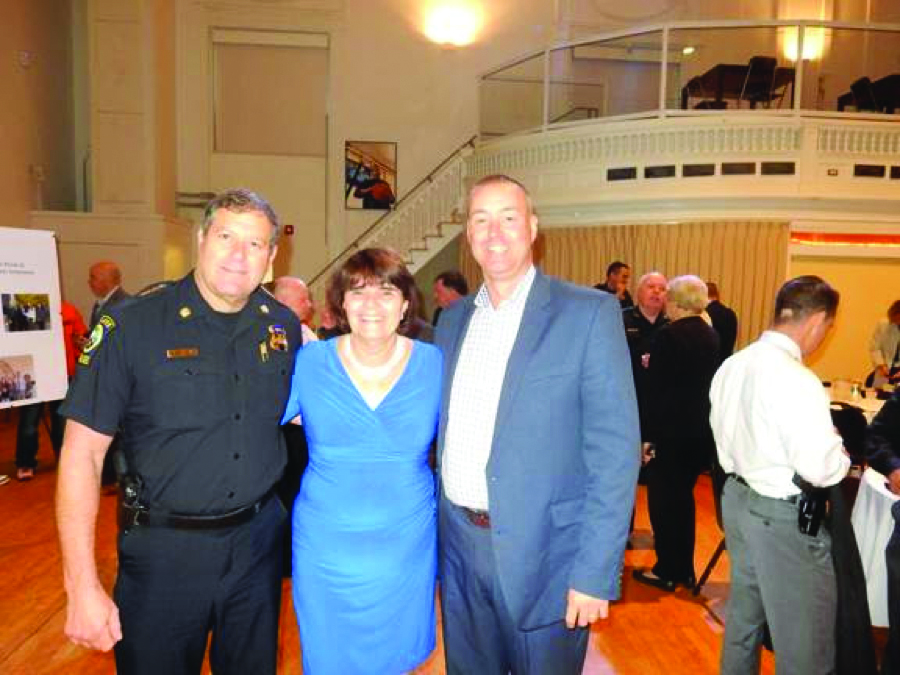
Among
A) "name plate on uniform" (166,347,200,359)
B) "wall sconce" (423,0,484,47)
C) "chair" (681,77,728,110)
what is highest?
"wall sconce" (423,0,484,47)

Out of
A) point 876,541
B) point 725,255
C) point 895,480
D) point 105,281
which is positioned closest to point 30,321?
point 105,281

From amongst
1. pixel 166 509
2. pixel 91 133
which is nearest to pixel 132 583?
pixel 166 509

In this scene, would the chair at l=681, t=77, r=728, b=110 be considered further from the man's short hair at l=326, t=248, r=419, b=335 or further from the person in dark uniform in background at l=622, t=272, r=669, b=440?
the man's short hair at l=326, t=248, r=419, b=335

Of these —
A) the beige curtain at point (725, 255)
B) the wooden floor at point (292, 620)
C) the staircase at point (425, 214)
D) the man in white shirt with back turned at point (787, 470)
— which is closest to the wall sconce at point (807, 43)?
the beige curtain at point (725, 255)

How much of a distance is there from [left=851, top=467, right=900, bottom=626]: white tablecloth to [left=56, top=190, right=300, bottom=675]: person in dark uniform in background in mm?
2707

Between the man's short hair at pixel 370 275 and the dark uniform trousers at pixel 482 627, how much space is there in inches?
25.4

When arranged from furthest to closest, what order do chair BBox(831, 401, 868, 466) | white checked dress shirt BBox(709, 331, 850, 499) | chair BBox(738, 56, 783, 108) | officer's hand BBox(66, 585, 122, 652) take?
chair BBox(738, 56, 783, 108), chair BBox(831, 401, 868, 466), white checked dress shirt BBox(709, 331, 850, 499), officer's hand BBox(66, 585, 122, 652)

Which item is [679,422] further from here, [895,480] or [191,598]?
[191,598]

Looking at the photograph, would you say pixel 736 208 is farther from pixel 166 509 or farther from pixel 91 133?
pixel 91 133

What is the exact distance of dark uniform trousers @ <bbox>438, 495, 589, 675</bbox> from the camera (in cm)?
170

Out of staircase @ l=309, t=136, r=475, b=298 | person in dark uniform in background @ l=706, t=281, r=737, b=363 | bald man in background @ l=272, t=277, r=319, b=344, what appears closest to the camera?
bald man in background @ l=272, t=277, r=319, b=344

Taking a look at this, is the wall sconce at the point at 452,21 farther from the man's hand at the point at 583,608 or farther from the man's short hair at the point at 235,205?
the man's hand at the point at 583,608

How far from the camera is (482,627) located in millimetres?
1795

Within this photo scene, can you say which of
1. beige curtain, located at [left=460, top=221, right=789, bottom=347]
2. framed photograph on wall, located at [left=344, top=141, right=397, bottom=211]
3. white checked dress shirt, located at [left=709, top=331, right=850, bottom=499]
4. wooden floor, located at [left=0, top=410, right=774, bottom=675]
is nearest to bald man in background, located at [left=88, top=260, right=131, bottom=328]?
wooden floor, located at [left=0, top=410, right=774, bottom=675]
